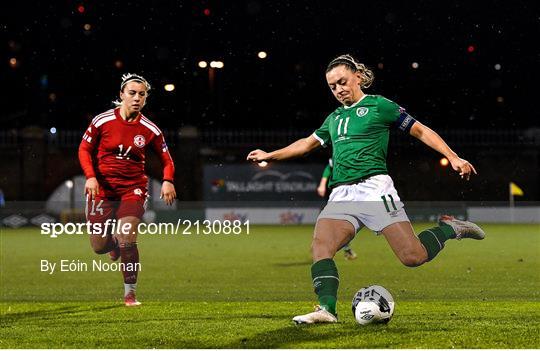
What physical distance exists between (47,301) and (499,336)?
665 cm

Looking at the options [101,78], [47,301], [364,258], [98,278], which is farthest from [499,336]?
[101,78]

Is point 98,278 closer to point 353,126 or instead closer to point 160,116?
point 353,126

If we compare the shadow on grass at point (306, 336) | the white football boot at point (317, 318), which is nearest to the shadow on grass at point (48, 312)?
the shadow on grass at point (306, 336)

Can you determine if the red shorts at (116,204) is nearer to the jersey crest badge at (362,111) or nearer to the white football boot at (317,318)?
the white football boot at (317,318)

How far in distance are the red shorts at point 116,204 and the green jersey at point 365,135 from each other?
9.62ft

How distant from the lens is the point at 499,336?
25.7ft

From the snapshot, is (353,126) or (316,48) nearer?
(353,126)

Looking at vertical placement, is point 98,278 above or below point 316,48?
below

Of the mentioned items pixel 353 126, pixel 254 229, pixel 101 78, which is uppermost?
pixel 101 78

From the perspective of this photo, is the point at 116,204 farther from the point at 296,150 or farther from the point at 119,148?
the point at 296,150

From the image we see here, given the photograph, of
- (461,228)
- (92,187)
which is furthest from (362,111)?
(92,187)

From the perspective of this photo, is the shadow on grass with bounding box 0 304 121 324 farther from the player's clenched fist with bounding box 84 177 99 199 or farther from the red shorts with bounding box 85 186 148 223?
the player's clenched fist with bounding box 84 177 99 199

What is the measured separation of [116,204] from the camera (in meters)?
10.3

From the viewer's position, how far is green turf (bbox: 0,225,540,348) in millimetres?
7816
